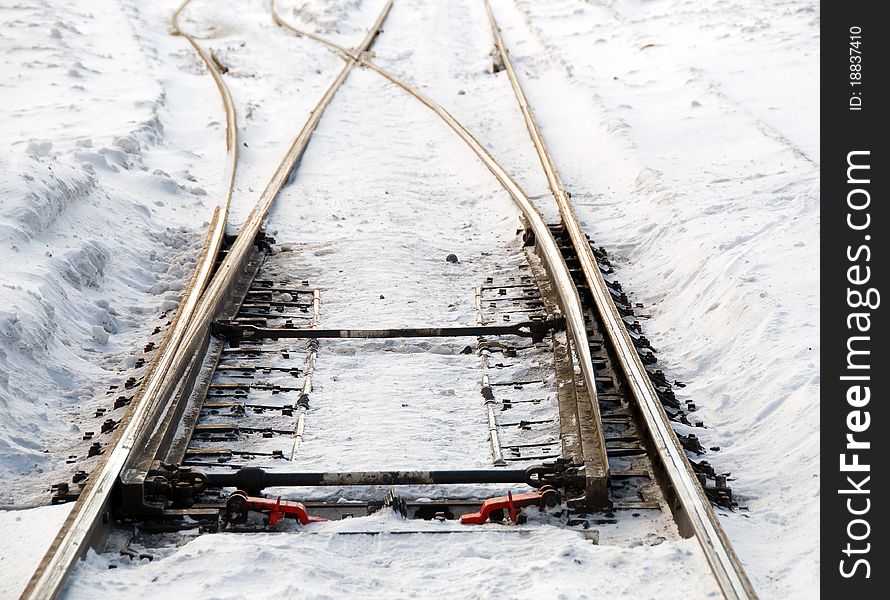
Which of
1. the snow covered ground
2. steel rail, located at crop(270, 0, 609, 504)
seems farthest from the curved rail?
steel rail, located at crop(270, 0, 609, 504)

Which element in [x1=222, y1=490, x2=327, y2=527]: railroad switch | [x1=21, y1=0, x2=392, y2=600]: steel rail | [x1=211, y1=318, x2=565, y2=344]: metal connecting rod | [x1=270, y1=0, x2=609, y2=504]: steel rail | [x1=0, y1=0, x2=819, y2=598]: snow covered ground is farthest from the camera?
[x1=211, y1=318, x2=565, y2=344]: metal connecting rod

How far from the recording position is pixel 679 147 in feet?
38.3

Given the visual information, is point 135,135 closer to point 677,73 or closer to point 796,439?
point 677,73

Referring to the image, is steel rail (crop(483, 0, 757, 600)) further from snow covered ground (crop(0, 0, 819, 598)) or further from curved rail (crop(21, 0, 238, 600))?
curved rail (crop(21, 0, 238, 600))

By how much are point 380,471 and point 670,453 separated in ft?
4.30

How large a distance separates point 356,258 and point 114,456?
3.64 m

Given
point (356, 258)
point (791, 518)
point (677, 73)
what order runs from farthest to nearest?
point (677, 73) → point (356, 258) → point (791, 518)

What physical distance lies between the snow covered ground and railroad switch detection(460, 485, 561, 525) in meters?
0.18

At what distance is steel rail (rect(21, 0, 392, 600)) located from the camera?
421 cm

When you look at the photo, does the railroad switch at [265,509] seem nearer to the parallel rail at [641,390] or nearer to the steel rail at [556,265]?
the steel rail at [556,265]

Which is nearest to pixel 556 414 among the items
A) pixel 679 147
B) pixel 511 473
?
pixel 511 473

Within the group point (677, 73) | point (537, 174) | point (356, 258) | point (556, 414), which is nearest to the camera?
point (556, 414)

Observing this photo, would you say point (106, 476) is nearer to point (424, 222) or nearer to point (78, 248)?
point (78, 248)

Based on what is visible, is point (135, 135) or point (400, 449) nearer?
point (400, 449)
